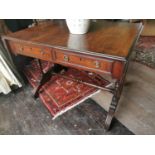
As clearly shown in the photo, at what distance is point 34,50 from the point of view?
1146mm

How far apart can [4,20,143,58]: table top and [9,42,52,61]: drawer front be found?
0.05m

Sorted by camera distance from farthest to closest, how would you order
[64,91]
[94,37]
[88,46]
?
1. [64,91]
2. [94,37]
3. [88,46]

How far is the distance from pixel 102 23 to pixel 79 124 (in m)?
0.94

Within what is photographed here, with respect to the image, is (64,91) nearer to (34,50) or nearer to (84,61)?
(34,50)

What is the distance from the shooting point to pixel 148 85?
5.28 ft

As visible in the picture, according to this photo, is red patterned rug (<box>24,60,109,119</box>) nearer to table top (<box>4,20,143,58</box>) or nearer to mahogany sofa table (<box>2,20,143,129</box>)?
mahogany sofa table (<box>2,20,143,129</box>)

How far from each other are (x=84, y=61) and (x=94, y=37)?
24cm

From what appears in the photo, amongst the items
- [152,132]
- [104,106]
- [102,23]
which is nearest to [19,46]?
[102,23]

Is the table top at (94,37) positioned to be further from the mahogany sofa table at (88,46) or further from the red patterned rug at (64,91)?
the red patterned rug at (64,91)

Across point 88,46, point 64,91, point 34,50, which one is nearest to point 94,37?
point 88,46

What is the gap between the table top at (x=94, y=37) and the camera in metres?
0.89
